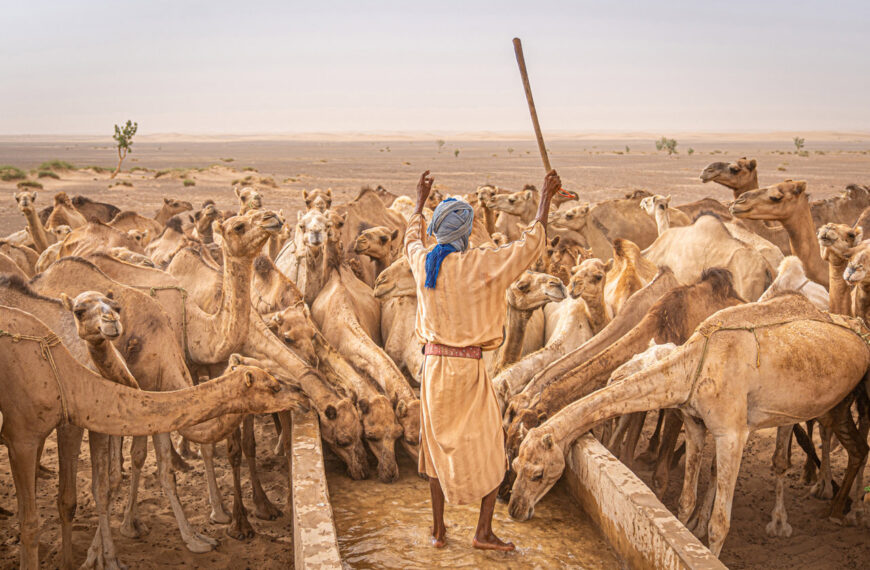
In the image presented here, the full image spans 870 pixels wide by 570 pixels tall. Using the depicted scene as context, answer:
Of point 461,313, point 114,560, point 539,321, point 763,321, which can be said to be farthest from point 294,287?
point 763,321

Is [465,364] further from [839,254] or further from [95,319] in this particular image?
[839,254]

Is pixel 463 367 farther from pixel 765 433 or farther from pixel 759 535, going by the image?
pixel 765 433

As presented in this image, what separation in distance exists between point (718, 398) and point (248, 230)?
3400mm

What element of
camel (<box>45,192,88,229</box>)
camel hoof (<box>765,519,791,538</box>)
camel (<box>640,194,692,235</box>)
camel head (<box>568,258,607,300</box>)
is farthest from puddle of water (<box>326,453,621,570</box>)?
camel (<box>45,192,88,229</box>)

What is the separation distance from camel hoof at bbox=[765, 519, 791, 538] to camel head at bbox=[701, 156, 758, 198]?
516cm

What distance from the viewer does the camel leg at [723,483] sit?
489cm

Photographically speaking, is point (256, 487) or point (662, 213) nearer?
point (256, 487)

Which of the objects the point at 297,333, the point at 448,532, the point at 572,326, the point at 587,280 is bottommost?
the point at 448,532

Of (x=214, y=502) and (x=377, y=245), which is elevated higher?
(x=377, y=245)

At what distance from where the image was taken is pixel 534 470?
16.5 ft

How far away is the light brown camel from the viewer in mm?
6023

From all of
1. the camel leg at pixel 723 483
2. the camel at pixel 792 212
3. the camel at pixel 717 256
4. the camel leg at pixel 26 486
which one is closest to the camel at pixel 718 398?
the camel leg at pixel 723 483

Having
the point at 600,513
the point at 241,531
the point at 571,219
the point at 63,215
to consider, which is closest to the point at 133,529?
the point at 241,531

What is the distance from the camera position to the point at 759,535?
588 cm
